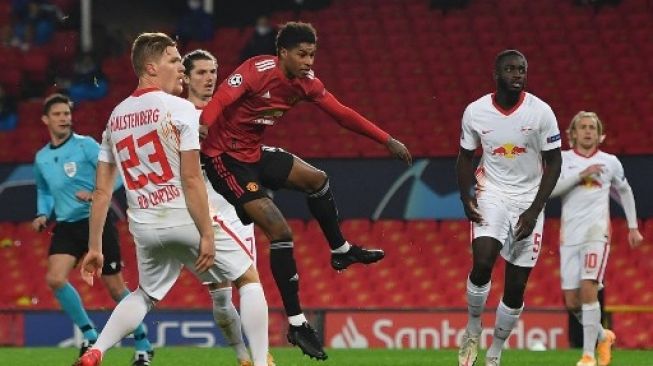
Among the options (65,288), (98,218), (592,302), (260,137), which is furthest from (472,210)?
(65,288)

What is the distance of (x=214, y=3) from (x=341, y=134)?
179 inches

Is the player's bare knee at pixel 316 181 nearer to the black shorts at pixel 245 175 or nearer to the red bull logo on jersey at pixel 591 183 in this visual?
the black shorts at pixel 245 175

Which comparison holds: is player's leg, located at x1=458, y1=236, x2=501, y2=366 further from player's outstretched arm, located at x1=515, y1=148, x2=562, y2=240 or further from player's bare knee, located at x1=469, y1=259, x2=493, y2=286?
player's outstretched arm, located at x1=515, y1=148, x2=562, y2=240

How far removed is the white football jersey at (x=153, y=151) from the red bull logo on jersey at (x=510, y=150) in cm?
277

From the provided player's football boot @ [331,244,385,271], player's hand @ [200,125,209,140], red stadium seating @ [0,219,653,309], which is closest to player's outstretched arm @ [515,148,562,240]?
player's football boot @ [331,244,385,271]

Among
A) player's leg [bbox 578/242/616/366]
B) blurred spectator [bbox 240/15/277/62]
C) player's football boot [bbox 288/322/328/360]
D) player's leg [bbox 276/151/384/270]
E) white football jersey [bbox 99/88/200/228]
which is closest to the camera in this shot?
white football jersey [bbox 99/88/200/228]

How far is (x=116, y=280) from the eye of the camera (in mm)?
10297

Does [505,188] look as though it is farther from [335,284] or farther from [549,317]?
[335,284]

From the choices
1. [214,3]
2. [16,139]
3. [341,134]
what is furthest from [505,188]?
[214,3]

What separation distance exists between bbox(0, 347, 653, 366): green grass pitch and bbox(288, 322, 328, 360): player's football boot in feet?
9.17

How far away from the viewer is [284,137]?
1780cm

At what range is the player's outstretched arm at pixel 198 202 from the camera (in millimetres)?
6754

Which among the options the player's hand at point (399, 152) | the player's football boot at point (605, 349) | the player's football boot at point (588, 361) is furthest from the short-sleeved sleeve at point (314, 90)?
the player's football boot at point (605, 349)

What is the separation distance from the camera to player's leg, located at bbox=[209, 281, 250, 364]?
8555 millimetres
